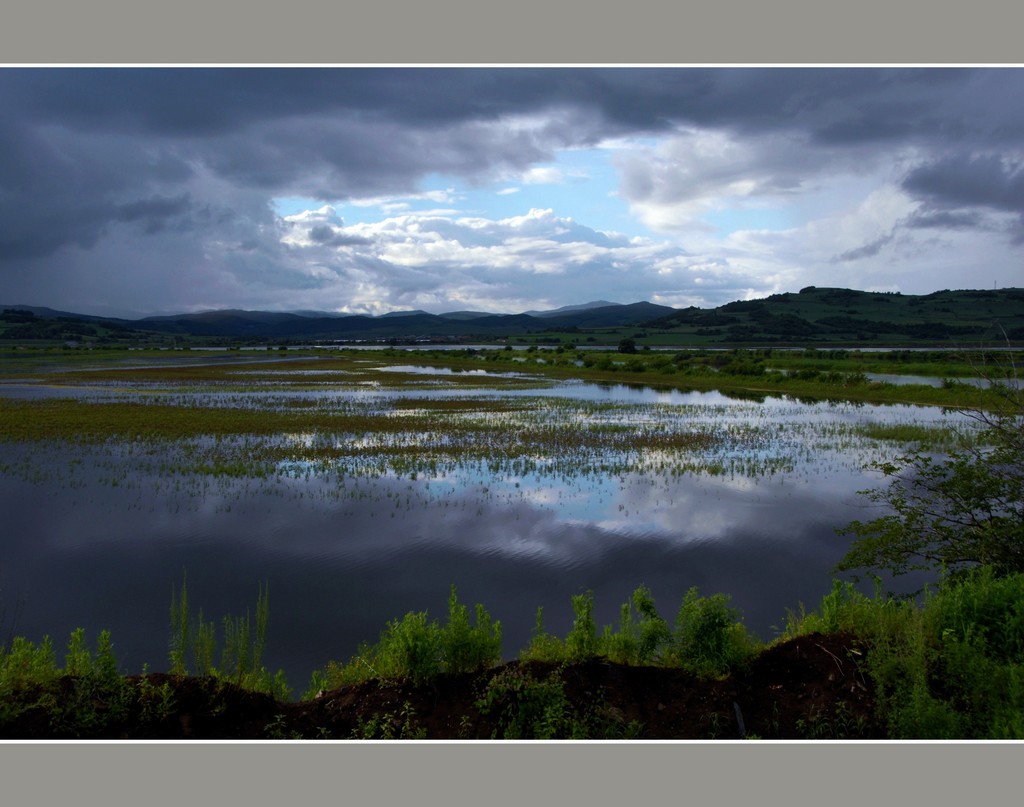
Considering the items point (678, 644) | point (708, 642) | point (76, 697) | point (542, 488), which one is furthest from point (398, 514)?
point (708, 642)

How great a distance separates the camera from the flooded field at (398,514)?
10617 millimetres

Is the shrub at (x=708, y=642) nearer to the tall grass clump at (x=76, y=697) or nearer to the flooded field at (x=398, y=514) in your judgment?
the flooded field at (x=398, y=514)

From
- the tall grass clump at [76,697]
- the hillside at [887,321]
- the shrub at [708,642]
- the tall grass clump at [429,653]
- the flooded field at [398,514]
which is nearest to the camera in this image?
the tall grass clump at [76,697]

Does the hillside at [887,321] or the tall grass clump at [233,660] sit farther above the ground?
the hillside at [887,321]

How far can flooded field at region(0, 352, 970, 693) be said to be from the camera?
10617 mm

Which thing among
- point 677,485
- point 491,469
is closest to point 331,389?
point 491,469

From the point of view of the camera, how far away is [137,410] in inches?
1312

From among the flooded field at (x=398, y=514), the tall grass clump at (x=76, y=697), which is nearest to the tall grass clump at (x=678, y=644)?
the flooded field at (x=398, y=514)

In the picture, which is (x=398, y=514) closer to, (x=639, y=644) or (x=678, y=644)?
(x=639, y=644)

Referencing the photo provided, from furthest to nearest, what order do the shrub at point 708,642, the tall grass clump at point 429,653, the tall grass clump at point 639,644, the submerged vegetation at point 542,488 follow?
1. the tall grass clump at point 639,644
2. the shrub at point 708,642
3. the tall grass clump at point 429,653
4. the submerged vegetation at point 542,488

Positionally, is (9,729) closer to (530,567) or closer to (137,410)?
(530,567)

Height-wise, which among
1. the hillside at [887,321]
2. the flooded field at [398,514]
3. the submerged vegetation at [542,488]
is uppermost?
the hillside at [887,321]

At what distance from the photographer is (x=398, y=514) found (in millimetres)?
15664

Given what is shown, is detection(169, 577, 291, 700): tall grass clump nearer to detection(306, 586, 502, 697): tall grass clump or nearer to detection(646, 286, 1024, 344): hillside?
detection(306, 586, 502, 697): tall grass clump
